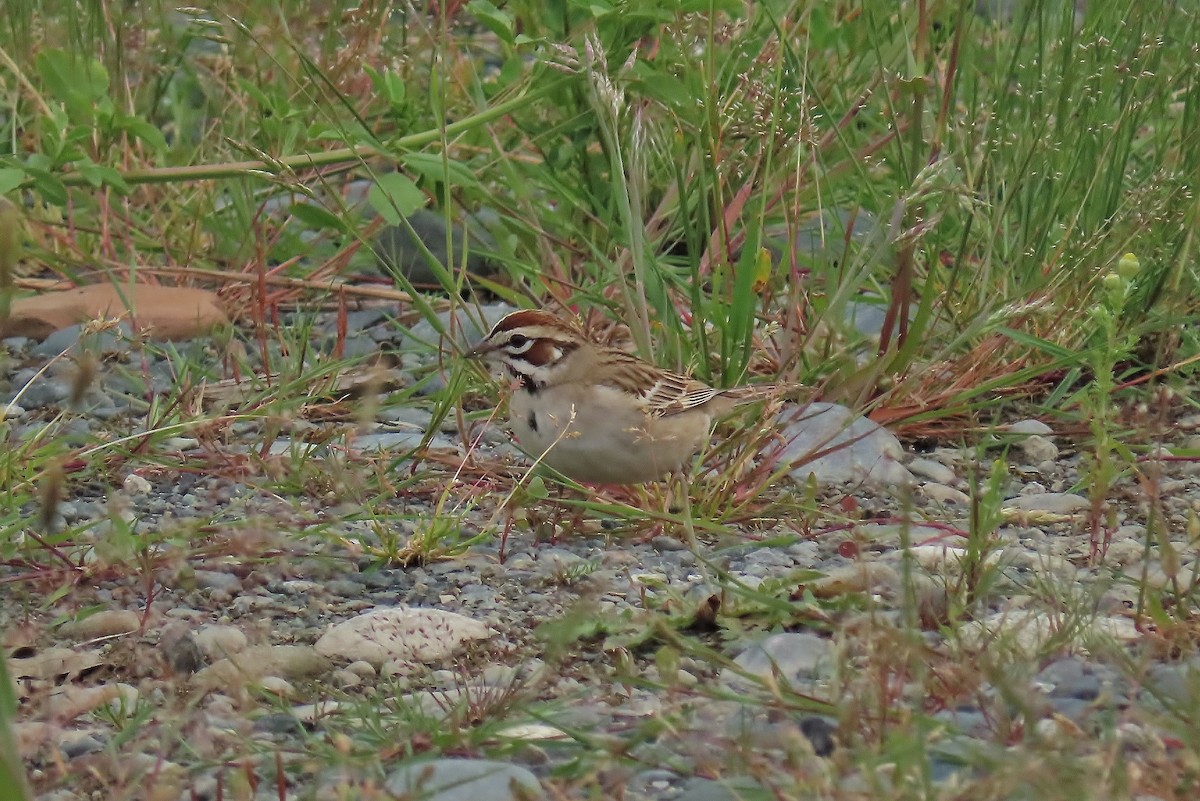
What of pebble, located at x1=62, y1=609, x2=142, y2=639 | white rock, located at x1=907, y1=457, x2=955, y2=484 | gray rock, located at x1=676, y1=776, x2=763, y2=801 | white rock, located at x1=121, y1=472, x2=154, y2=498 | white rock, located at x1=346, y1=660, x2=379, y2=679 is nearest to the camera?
gray rock, located at x1=676, y1=776, x2=763, y2=801

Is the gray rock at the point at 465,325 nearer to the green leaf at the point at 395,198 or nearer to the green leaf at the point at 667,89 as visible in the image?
the green leaf at the point at 395,198

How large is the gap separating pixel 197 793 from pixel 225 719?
1.17 ft

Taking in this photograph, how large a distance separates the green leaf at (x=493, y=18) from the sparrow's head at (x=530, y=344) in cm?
93

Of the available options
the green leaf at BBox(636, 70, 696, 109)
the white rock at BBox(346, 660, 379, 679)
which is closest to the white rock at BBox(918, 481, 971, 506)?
the green leaf at BBox(636, 70, 696, 109)

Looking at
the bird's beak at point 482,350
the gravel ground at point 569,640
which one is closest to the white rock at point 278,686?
the gravel ground at point 569,640

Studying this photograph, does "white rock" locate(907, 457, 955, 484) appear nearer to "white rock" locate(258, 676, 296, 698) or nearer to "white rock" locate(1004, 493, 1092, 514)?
"white rock" locate(1004, 493, 1092, 514)

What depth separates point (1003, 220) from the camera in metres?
5.56

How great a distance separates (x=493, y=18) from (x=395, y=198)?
62 cm

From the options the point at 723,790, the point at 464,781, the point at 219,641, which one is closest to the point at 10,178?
the point at 219,641

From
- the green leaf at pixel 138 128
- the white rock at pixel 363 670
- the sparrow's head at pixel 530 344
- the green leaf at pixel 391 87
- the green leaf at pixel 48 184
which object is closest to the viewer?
the white rock at pixel 363 670

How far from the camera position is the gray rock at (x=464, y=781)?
279cm

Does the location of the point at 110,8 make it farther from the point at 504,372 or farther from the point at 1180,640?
the point at 1180,640

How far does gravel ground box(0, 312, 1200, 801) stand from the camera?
9.35 feet

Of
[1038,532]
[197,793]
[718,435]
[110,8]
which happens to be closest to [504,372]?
[718,435]
